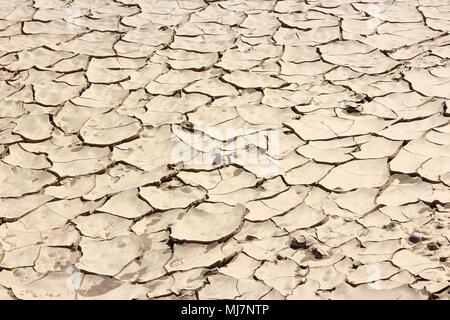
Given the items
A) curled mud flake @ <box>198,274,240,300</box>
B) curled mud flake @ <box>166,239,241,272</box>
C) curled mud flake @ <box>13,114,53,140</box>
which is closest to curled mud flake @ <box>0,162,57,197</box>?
curled mud flake @ <box>13,114,53,140</box>

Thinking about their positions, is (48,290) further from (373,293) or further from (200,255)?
(373,293)

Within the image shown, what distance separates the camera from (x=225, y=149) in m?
3.17

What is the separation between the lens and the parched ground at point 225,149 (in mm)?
2574

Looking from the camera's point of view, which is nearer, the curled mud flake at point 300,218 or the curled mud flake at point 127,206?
the curled mud flake at point 300,218

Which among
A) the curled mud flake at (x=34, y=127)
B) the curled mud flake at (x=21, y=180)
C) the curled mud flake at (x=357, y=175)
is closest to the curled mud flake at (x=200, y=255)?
the curled mud flake at (x=357, y=175)

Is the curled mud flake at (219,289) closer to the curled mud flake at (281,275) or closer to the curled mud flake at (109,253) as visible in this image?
the curled mud flake at (281,275)

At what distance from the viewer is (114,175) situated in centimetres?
305

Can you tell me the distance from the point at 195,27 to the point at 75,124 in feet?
3.35

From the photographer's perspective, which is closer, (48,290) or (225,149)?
(48,290)

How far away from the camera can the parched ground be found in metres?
2.57

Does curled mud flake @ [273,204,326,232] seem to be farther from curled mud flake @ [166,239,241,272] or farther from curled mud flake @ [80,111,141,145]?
curled mud flake @ [80,111,141,145]

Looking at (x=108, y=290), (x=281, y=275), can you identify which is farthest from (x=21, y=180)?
(x=281, y=275)

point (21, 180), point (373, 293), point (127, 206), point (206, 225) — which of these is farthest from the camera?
point (21, 180)

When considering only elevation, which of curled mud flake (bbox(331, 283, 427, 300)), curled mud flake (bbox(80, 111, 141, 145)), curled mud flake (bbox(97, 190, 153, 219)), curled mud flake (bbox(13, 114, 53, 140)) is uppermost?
curled mud flake (bbox(331, 283, 427, 300))
